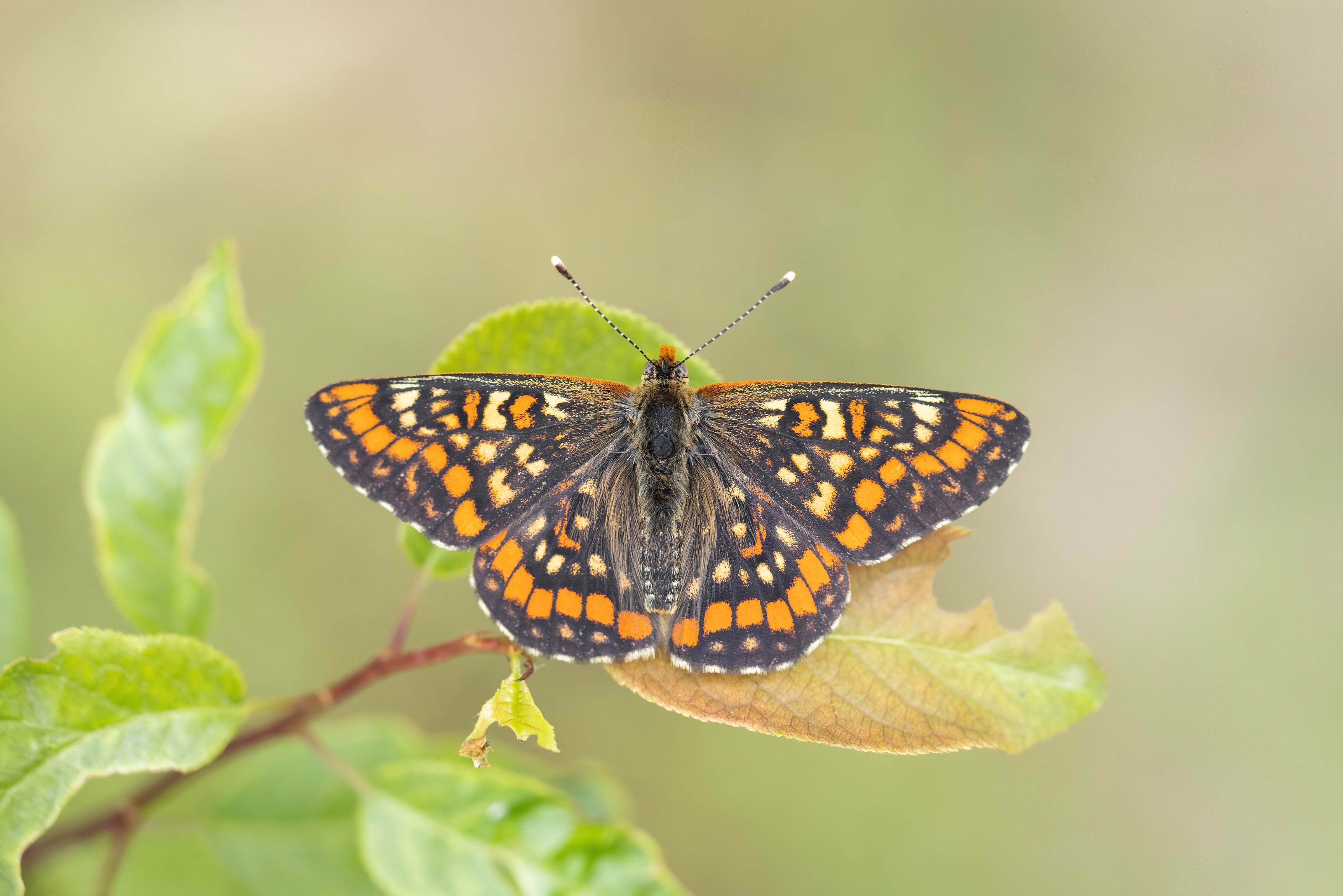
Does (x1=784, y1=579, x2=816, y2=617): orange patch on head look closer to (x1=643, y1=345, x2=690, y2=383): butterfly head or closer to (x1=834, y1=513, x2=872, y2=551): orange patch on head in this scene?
(x1=834, y1=513, x2=872, y2=551): orange patch on head

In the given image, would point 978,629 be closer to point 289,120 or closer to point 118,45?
point 289,120

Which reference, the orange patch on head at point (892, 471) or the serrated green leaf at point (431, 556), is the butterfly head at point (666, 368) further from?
the serrated green leaf at point (431, 556)

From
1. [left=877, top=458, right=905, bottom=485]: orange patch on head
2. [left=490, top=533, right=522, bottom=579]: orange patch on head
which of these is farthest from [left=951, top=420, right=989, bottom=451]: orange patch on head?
[left=490, top=533, right=522, bottom=579]: orange patch on head

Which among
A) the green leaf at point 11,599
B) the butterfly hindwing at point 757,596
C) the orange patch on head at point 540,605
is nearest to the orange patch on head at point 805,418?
the butterfly hindwing at point 757,596

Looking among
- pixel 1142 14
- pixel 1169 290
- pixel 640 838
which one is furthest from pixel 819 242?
pixel 640 838

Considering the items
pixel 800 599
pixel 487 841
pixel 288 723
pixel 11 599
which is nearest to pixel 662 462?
pixel 800 599

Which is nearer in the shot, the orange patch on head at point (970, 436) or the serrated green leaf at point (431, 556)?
the orange patch on head at point (970, 436)
